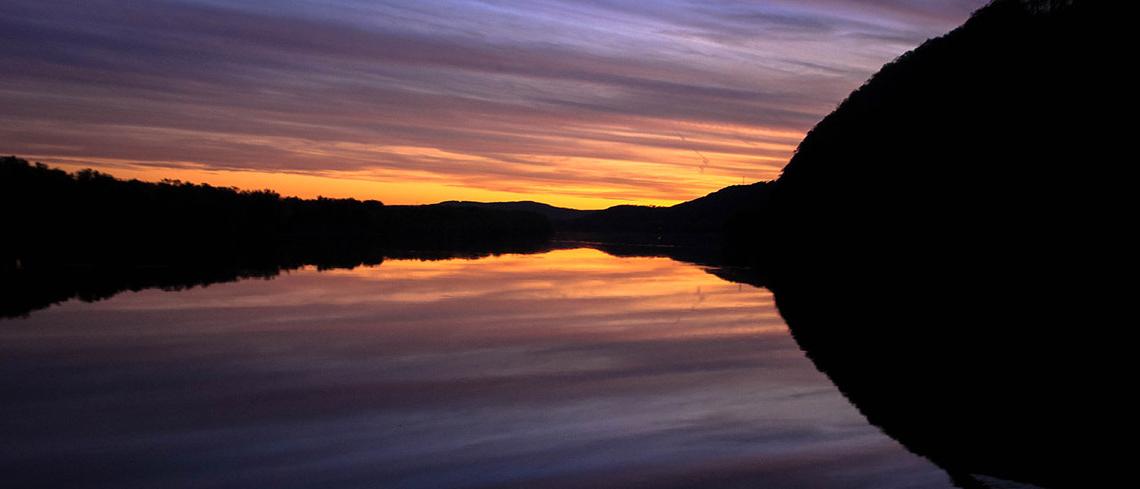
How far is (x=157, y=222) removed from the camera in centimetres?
10194

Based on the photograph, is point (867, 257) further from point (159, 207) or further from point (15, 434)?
point (159, 207)

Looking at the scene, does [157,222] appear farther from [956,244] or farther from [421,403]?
[421,403]

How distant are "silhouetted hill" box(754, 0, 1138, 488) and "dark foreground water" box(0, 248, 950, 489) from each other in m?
1.27

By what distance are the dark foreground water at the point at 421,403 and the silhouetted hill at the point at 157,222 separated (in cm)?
2605

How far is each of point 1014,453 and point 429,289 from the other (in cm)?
2476

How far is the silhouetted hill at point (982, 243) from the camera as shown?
1232 cm

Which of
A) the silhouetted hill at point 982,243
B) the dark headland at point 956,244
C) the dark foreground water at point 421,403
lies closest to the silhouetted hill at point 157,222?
the dark headland at point 956,244

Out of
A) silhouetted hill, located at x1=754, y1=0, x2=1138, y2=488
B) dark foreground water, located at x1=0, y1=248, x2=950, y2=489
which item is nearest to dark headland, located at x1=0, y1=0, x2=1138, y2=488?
silhouetted hill, located at x1=754, y1=0, x2=1138, y2=488

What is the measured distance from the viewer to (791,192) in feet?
276

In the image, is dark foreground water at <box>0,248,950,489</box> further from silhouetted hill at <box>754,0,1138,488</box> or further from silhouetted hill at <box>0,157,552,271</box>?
silhouetted hill at <box>0,157,552,271</box>

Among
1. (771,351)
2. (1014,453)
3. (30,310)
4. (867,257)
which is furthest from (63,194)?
(1014,453)

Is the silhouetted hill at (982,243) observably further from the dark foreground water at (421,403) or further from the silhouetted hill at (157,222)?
the silhouetted hill at (157,222)

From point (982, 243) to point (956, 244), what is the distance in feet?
8.84

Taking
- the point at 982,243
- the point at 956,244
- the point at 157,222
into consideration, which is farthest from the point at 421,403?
the point at 157,222
